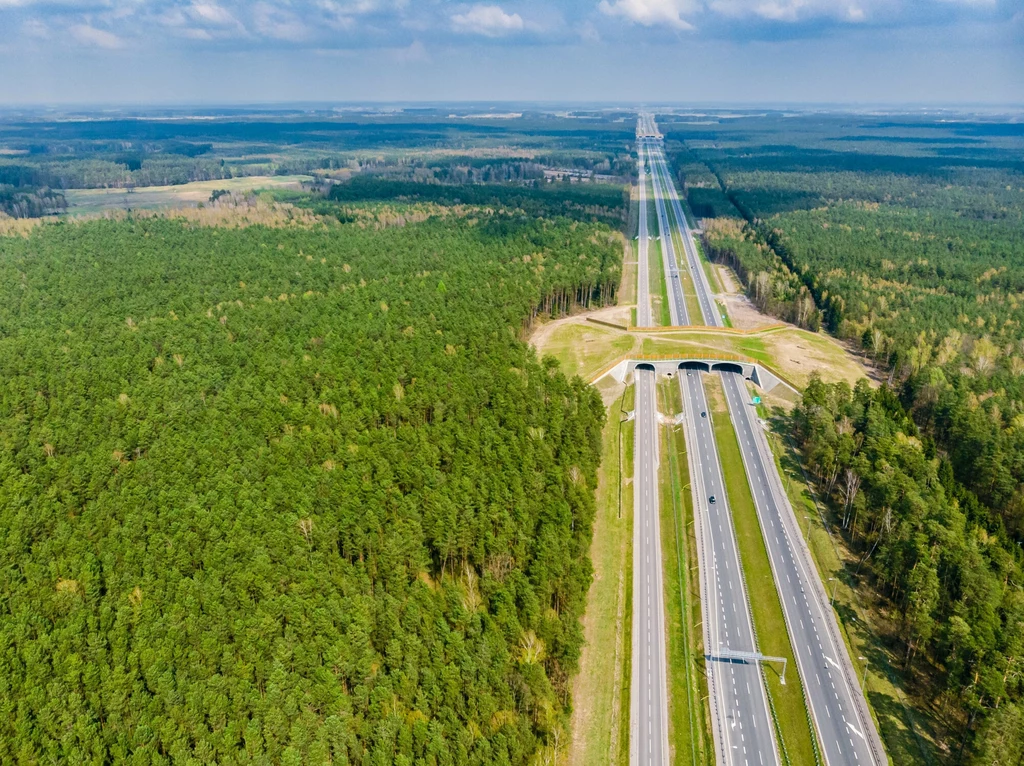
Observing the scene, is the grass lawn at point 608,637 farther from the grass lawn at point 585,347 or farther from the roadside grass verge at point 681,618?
the grass lawn at point 585,347

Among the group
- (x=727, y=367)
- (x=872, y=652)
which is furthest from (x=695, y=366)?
(x=872, y=652)

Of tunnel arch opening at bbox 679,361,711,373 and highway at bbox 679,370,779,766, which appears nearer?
highway at bbox 679,370,779,766

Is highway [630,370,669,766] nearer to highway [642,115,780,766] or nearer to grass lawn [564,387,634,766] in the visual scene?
grass lawn [564,387,634,766]

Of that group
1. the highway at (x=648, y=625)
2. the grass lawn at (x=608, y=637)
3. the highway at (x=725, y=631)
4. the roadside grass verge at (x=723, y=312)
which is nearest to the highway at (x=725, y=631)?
the highway at (x=725, y=631)

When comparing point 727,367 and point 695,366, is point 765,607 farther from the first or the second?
point 727,367

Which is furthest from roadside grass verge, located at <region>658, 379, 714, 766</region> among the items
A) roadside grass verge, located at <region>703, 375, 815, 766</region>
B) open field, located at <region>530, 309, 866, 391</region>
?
open field, located at <region>530, 309, 866, 391</region>
